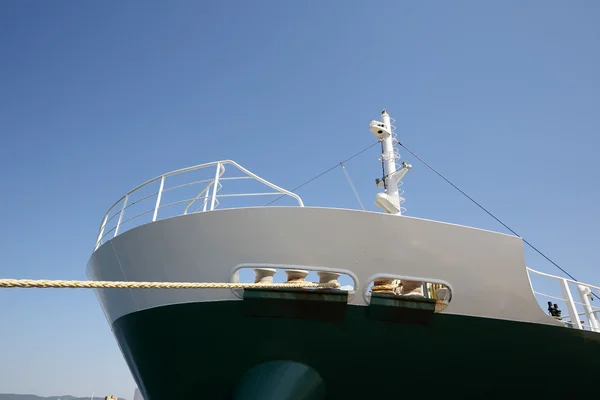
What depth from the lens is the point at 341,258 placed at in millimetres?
5152

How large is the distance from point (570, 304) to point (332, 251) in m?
4.52

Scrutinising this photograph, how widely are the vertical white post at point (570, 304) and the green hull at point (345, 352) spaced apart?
65cm

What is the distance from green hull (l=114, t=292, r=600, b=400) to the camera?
5.15m

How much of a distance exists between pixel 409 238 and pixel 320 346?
1.85 metres

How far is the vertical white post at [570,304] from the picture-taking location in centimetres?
646

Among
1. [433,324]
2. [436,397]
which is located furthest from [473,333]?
[436,397]

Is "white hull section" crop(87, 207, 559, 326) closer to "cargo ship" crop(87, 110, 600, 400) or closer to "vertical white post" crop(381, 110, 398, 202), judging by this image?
"cargo ship" crop(87, 110, 600, 400)

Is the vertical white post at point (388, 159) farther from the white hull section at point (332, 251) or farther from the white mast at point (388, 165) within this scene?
the white hull section at point (332, 251)

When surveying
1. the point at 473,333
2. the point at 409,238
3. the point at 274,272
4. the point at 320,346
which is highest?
the point at 409,238

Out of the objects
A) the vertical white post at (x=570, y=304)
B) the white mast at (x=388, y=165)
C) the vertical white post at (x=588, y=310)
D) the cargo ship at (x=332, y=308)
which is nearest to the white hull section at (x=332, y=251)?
the cargo ship at (x=332, y=308)

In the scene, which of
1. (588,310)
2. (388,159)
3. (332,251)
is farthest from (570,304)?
(388,159)

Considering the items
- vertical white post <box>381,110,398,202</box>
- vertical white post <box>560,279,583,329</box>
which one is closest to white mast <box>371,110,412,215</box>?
vertical white post <box>381,110,398,202</box>

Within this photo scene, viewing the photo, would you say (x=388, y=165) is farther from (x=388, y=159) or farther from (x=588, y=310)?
(x=588, y=310)

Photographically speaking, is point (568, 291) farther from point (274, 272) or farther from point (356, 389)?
point (274, 272)
